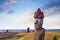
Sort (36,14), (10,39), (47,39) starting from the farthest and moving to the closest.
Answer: (10,39)
(47,39)
(36,14)

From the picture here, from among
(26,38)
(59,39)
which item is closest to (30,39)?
(26,38)

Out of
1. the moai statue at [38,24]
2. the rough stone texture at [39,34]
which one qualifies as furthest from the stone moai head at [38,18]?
the rough stone texture at [39,34]

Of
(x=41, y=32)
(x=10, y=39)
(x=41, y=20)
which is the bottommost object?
(x=10, y=39)

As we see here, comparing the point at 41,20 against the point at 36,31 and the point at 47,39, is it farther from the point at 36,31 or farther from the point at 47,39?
the point at 47,39

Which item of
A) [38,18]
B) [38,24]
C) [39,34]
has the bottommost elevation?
[39,34]

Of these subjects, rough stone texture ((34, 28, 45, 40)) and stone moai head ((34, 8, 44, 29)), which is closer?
stone moai head ((34, 8, 44, 29))

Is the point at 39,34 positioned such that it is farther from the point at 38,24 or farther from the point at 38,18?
the point at 38,18

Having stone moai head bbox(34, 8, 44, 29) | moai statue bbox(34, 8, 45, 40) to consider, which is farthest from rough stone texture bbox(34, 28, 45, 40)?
stone moai head bbox(34, 8, 44, 29)

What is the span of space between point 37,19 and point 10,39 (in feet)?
31.6

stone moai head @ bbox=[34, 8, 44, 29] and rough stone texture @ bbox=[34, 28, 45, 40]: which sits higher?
stone moai head @ bbox=[34, 8, 44, 29]

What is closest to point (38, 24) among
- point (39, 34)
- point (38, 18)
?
point (38, 18)

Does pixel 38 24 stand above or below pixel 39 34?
above

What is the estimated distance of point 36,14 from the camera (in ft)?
15.0

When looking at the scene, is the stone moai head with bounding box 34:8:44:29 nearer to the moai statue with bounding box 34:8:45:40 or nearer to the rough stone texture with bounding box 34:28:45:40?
the moai statue with bounding box 34:8:45:40
